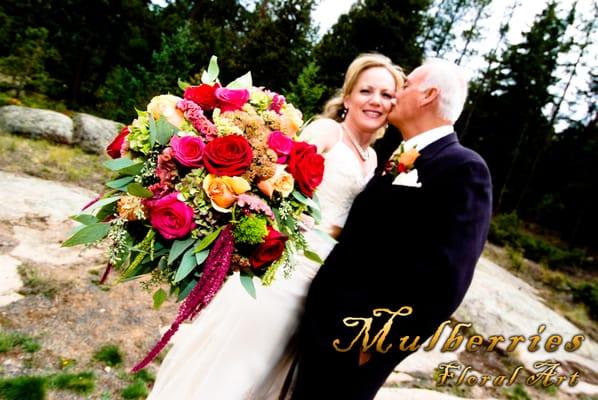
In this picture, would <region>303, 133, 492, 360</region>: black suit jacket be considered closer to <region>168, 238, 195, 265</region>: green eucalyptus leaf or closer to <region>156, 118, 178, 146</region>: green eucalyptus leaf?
<region>168, 238, 195, 265</region>: green eucalyptus leaf

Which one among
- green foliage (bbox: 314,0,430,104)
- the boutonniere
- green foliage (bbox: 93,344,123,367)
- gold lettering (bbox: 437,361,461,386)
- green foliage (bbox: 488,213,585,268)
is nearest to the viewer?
the boutonniere

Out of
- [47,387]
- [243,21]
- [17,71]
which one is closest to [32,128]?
[17,71]

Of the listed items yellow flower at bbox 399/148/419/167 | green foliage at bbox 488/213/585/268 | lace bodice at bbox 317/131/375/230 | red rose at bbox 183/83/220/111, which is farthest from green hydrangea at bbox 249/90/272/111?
green foliage at bbox 488/213/585/268

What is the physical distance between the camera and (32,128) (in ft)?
32.3

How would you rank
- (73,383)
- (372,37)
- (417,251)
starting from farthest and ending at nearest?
(372,37) < (73,383) < (417,251)

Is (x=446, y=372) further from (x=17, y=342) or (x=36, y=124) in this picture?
(x=36, y=124)

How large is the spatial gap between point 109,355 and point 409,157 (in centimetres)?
304

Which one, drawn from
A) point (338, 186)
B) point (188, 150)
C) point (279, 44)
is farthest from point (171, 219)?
point (279, 44)

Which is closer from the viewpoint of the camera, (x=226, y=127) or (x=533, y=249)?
(x=226, y=127)

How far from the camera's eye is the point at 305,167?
5.99ft

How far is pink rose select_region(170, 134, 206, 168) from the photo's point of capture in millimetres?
1590

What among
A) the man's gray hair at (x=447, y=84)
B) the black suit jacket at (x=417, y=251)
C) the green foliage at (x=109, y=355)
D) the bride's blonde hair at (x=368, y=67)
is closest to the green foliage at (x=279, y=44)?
the bride's blonde hair at (x=368, y=67)

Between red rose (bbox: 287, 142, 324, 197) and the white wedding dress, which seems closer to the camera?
red rose (bbox: 287, 142, 324, 197)

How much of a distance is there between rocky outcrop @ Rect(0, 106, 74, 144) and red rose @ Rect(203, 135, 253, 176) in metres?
10.6
